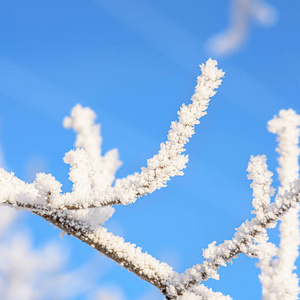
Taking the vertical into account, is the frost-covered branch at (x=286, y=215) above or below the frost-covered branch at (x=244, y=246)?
above

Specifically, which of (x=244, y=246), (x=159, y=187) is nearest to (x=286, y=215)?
(x=244, y=246)

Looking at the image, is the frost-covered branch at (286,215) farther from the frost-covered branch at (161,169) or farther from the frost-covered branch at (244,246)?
the frost-covered branch at (161,169)

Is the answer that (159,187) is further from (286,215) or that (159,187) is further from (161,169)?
(286,215)

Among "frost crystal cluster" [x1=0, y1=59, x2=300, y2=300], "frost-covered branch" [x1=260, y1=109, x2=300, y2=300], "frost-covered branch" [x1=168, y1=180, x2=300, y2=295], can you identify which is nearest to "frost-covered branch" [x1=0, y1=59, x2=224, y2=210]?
"frost crystal cluster" [x1=0, y1=59, x2=300, y2=300]

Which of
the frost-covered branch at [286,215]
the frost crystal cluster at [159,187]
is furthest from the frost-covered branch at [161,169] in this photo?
the frost-covered branch at [286,215]

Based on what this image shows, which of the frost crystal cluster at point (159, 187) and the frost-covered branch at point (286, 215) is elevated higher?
the frost-covered branch at point (286, 215)

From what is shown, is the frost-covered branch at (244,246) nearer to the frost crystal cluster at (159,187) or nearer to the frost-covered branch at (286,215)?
the frost crystal cluster at (159,187)

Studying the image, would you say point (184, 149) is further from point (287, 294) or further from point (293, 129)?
point (293, 129)

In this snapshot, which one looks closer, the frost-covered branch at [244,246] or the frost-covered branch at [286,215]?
the frost-covered branch at [244,246]
